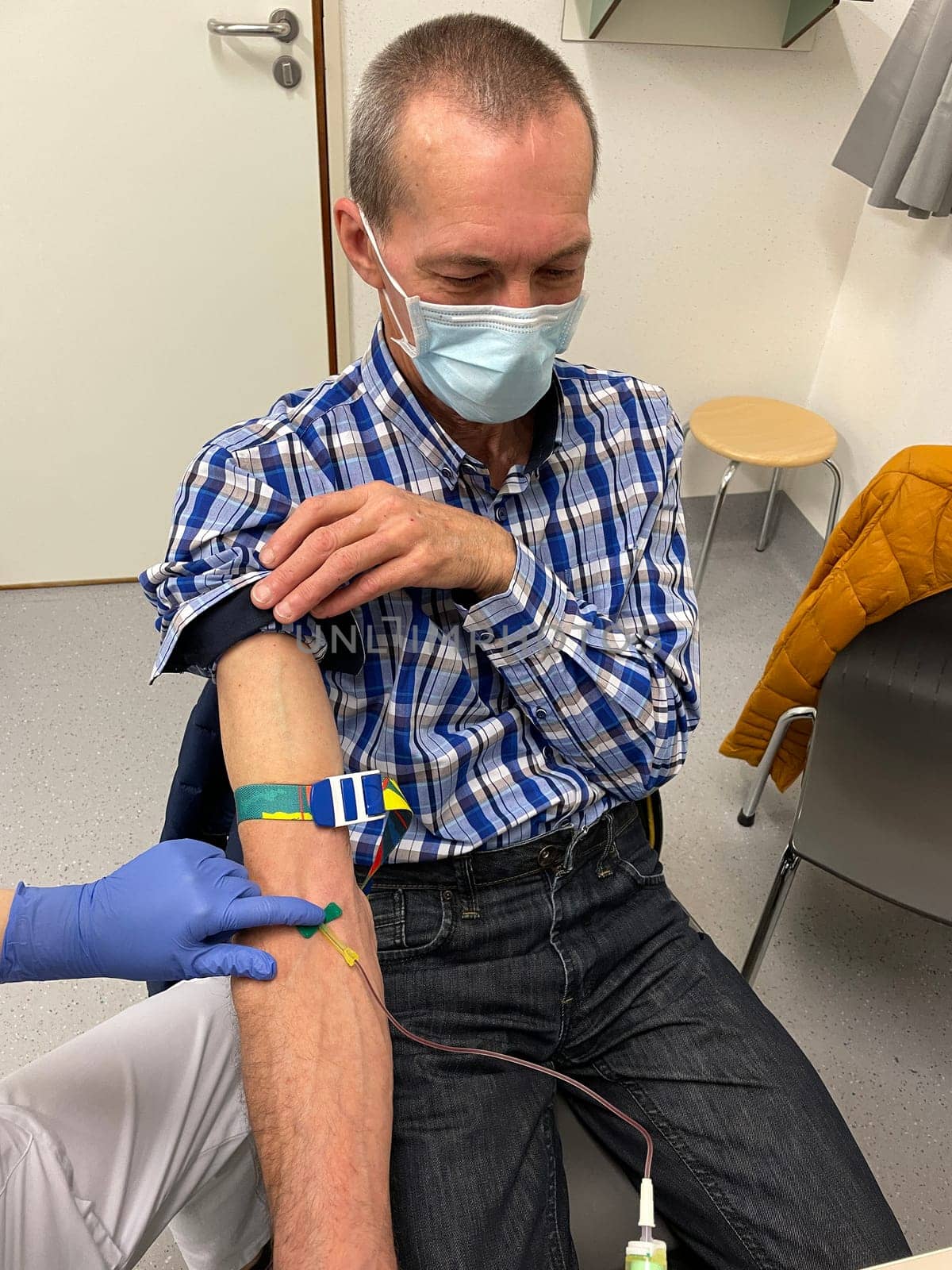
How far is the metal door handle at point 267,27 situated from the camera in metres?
1.92

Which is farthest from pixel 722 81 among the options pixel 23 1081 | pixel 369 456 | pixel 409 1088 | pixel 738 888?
pixel 23 1081

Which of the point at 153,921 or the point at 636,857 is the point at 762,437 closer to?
the point at 636,857

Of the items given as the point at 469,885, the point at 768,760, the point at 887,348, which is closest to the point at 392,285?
the point at 469,885

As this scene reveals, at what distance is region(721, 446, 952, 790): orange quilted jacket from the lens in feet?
4.89

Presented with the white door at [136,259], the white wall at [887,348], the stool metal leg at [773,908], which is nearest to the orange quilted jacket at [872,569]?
the stool metal leg at [773,908]

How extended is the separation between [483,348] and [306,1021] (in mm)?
708

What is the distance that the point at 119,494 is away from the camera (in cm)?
253

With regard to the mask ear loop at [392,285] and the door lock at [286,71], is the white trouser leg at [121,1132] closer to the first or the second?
the mask ear loop at [392,285]

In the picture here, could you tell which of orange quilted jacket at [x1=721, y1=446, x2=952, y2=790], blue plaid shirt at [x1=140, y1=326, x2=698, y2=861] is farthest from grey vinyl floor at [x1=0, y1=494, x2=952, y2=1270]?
blue plaid shirt at [x1=140, y1=326, x2=698, y2=861]

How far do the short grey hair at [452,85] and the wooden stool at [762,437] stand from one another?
1.37 meters

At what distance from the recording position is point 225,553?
959 millimetres

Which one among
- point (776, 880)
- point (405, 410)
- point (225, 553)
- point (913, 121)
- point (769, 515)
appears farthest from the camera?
point (769, 515)

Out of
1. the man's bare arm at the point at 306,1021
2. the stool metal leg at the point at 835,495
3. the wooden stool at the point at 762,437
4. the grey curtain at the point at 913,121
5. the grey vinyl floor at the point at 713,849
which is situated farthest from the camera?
the stool metal leg at the point at 835,495

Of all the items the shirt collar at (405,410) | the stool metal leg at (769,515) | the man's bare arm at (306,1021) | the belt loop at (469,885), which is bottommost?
the stool metal leg at (769,515)
